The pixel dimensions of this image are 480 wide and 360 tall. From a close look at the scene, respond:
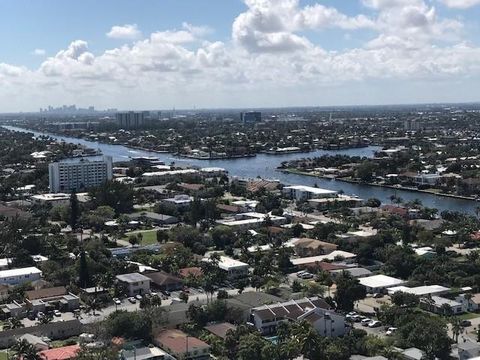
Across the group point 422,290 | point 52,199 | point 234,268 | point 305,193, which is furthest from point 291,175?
point 422,290

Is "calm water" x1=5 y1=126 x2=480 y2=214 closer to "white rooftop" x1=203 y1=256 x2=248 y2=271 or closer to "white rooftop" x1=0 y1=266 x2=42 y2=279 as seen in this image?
"white rooftop" x1=203 y1=256 x2=248 y2=271

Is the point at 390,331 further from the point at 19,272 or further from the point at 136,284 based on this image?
the point at 19,272

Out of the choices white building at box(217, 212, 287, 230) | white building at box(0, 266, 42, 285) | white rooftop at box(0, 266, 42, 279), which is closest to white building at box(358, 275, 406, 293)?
white building at box(217, 212, 287, 230)

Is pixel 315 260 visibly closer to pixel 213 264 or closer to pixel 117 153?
pixel 213 264

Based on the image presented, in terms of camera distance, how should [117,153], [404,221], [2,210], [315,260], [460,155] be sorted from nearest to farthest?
[315,260], [404,221], [2,210], [460,155], [117,153]

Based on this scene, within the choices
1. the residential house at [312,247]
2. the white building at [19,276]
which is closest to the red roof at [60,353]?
the white building at [19,276]

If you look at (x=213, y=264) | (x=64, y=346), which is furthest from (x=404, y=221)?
(x=64, y=346)
